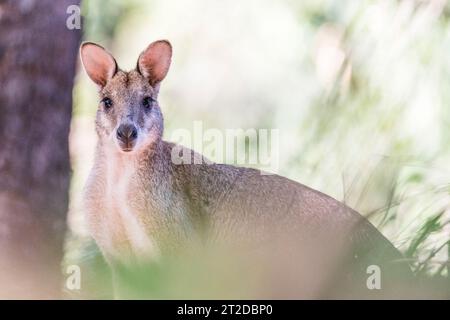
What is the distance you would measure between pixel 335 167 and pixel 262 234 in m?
0.97

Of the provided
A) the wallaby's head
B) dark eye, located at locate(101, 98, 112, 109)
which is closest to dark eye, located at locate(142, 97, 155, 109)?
the wallaby's head

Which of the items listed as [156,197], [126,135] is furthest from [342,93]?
[156,197]

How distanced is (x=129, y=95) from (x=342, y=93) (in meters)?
0.99

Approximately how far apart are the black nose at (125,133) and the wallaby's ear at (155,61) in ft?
0.86

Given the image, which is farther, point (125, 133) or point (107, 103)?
point (107, 103)

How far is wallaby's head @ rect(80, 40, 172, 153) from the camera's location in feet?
9.55

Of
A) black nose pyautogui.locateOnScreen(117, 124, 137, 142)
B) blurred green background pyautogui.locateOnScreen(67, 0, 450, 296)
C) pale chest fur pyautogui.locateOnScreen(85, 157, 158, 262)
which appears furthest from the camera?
pale chest fur pyautogui.locateOnScreen(85, 157, 158, 262)

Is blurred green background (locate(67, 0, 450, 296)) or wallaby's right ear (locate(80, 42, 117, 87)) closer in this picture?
blurred green background (locate(67, 0, 450, 296))

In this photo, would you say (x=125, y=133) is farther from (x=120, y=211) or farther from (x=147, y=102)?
(x=120, y=211)

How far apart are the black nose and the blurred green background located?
0.61ft

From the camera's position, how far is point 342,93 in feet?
7.43

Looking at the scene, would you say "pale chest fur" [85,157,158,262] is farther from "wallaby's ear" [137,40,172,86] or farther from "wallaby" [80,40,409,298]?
"wallaby's ear" [137,40,172,86]

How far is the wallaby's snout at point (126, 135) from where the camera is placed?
9.39 feet

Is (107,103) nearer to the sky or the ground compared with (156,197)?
nearer to the sky
